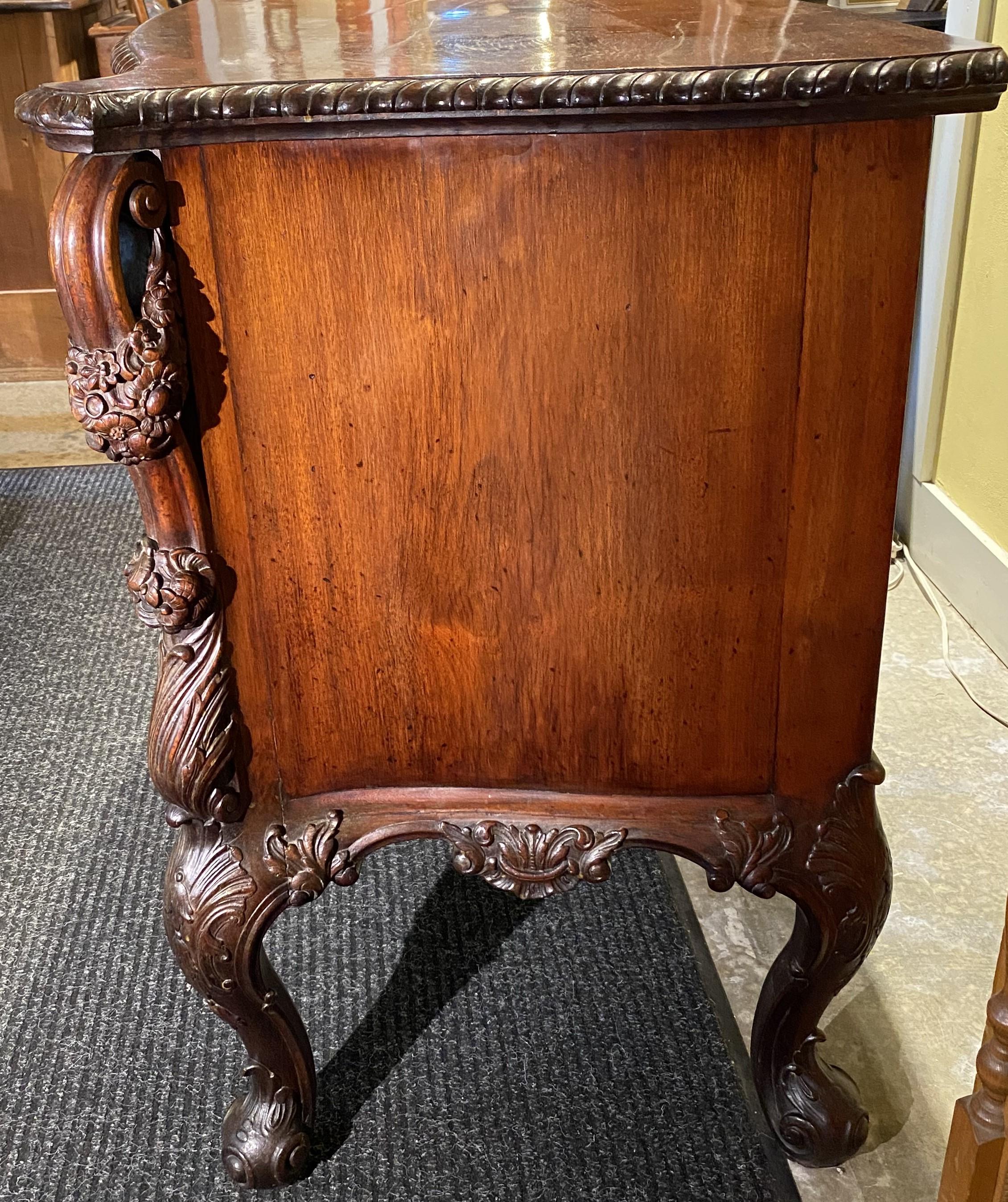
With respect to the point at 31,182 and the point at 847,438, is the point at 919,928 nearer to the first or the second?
the point at 847,438

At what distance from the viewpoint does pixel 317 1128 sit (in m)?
1.17

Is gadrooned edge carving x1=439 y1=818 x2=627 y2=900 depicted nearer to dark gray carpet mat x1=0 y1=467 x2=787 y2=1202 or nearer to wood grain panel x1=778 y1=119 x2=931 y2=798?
wood grain panel x1=778 y1=119 x2=931 y2=798

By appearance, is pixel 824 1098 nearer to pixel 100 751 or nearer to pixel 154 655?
pixel 100 751

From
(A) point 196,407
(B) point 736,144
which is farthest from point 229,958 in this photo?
(B) point 736,144

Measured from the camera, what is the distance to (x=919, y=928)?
4.64 ft

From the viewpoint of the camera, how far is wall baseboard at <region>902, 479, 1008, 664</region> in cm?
196

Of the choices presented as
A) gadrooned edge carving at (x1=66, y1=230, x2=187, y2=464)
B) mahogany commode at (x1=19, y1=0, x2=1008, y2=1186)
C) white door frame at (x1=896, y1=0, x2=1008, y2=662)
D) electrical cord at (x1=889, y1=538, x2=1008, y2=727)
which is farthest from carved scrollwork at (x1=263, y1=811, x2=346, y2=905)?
white door frame at (x1=896, y1=0, x2=1008, y2=662)

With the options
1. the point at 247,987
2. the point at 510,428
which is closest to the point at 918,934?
the point at 247,987

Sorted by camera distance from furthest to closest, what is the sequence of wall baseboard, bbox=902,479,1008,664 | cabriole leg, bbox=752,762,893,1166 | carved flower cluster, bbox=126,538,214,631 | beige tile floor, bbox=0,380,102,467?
beige tile floor, bbox=0,380,102,467
wall baseboard, bbox=902,479,1008,664
cabriole leg, bbox=752,762,893,1166
carved flower cluster, bbox=126,538,214,631

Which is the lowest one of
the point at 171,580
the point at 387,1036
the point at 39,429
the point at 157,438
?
the point at 39,429

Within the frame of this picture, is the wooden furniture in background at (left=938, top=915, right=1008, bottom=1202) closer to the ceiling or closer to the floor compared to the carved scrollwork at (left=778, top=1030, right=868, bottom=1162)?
closer to the ceiling

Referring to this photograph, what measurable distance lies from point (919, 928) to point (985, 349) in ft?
3.40

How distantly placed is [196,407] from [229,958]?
17.6 inches

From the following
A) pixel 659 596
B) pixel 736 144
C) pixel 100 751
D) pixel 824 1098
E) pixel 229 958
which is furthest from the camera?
pixel 100 751
